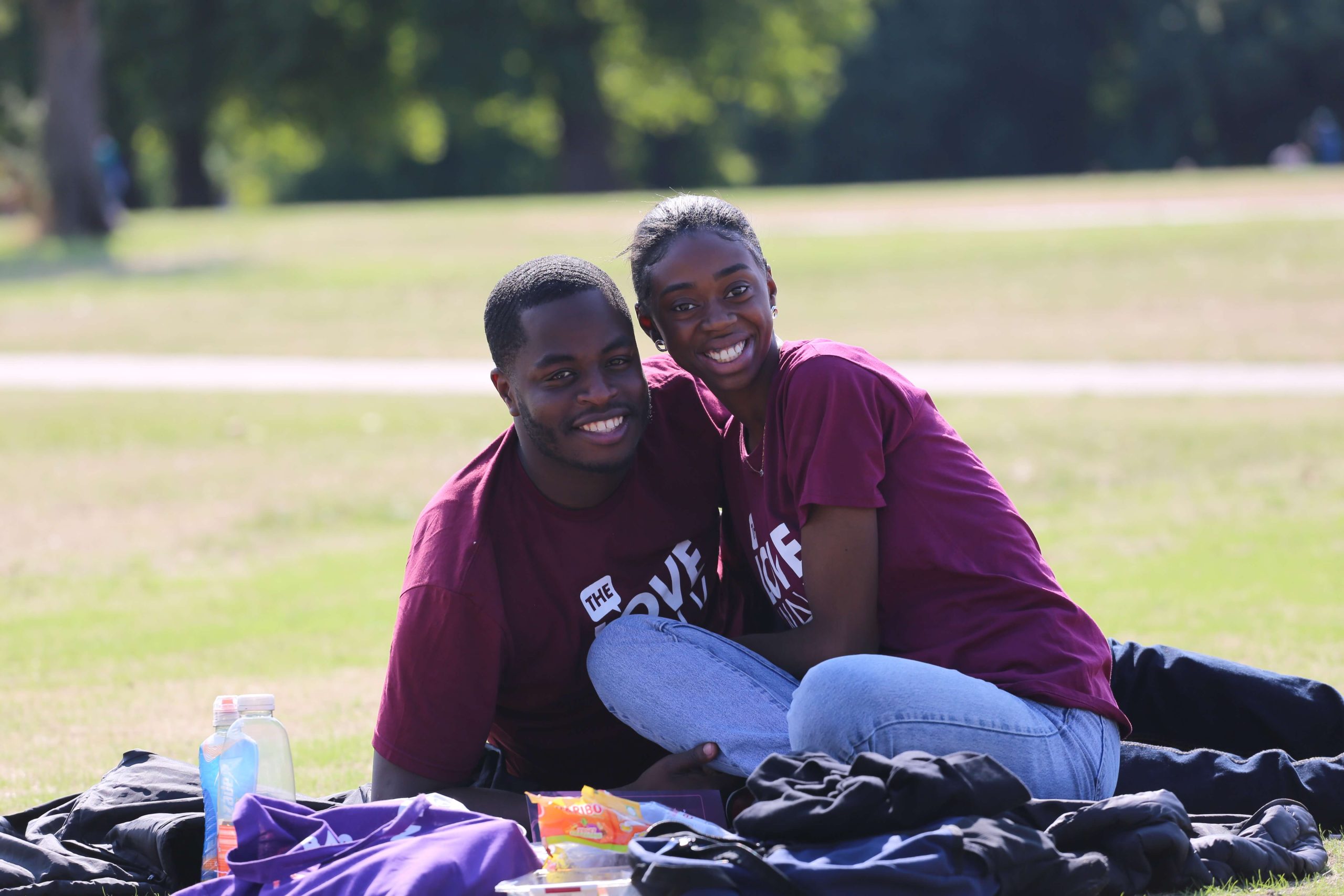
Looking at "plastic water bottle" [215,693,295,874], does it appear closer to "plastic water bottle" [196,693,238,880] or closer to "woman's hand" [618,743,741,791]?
"plastic water bottle" [196,693,238,880]

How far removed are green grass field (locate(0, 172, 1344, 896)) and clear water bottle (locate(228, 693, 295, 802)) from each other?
89 centimetres

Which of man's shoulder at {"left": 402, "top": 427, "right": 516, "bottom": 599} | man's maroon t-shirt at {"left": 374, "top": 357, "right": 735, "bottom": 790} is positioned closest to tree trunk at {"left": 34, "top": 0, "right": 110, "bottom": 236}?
man's maroon t-shirt at {"left": 374, "top": 357, "right": 735, "bottom": 790}

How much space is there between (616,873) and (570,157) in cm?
4066

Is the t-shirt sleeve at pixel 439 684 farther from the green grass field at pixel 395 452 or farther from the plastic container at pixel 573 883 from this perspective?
the green grass field at pixel 395 452

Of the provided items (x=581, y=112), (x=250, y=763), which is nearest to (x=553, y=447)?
(x=250, y=763)

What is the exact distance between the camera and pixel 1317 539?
7.56m

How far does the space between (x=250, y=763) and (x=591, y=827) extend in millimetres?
825

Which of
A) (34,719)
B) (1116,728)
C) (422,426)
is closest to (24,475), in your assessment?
(422,426)

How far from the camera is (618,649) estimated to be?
378 centimetres

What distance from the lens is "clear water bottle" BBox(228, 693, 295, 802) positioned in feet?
12.0

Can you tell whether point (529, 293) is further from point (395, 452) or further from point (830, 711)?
point (395, 452)

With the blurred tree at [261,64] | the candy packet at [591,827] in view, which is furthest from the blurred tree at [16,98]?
the candy packet at [591,827]

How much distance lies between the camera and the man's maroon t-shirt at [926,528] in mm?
3555

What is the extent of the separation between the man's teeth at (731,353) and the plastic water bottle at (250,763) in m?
1.29
